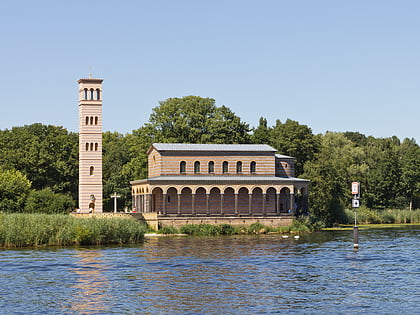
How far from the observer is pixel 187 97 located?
4082 inches

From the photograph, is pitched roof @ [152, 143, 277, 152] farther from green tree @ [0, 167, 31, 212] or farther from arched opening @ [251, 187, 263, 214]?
green tree @ [0, 167, 31, 212]

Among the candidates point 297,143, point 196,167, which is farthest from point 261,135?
point 196,167

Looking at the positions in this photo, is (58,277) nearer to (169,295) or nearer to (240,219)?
(169,295)

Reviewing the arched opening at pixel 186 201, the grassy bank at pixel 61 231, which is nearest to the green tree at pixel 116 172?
the arched opening at pixel 186 201

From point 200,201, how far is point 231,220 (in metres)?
5.64

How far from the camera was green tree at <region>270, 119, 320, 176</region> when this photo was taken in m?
101

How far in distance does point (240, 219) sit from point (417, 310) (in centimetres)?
5335

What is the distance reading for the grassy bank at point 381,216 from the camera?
96938 mm

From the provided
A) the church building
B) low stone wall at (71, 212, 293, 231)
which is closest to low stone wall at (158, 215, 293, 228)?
low stone wall at (71, 212, 293, 231)

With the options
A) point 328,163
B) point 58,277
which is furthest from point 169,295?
point 328,163

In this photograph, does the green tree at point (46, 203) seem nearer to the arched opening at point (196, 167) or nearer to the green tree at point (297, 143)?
the arched opening at point (196, 167)

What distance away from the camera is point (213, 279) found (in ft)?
133

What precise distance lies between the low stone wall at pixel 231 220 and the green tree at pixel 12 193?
14659mm

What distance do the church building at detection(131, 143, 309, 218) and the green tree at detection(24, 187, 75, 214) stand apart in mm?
9481
